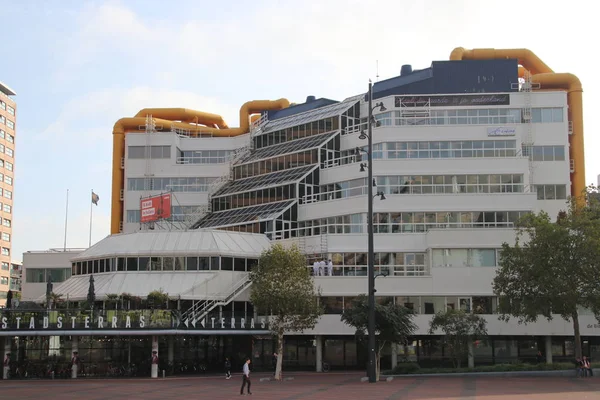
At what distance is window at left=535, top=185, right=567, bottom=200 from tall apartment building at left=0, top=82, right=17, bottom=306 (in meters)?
104

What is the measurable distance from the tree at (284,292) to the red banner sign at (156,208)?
838 inches

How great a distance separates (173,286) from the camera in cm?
6538

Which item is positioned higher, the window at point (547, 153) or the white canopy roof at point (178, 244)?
the window at point (547, 153)

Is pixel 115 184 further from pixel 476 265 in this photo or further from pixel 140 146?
pixel 476 265

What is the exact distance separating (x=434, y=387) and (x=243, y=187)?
4561cm

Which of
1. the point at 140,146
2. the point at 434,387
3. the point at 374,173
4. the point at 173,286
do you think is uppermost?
the point at 140,146

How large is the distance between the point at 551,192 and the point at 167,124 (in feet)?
149

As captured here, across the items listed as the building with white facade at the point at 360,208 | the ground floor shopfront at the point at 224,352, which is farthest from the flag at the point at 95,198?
the ground floor shopfront at the point at 224,352

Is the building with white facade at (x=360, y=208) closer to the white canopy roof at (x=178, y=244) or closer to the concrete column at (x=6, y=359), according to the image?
the white canopy roof at (x=178, y=244)

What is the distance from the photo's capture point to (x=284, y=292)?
56438mm

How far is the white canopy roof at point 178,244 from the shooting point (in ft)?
222

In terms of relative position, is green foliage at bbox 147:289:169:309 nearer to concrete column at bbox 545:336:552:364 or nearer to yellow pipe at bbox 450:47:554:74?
concrete column at bbox 545:336:552:364

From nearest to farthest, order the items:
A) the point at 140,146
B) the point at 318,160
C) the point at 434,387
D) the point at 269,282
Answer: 1. the point at 434,387
2. the point at 269,282
3. the point at 318,160
4. the point at 140,146

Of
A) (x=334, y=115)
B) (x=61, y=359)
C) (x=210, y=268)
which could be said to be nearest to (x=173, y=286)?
(x=210, y=268)
